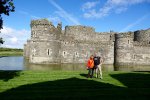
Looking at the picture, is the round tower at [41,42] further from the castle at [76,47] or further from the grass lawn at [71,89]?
the grass lawn at [71,89]

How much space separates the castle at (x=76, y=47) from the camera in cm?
4606

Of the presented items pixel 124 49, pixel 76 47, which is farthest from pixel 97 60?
pixel 124 49

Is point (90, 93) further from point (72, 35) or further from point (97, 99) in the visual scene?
point (72, 35)

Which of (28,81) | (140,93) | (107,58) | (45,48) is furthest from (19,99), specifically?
(107,58)

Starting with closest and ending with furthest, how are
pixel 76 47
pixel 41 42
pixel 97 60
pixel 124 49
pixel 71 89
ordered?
pixel 71 89 → pixel 97 60 → pixel 41 42 → pixel 76 47 → pixel 124 49

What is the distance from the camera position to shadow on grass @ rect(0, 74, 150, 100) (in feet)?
43.7

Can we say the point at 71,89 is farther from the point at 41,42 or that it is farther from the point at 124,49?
the point at 124,49

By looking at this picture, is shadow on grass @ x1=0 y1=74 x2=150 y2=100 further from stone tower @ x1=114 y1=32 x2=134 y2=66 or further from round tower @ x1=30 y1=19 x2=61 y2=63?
stone tower @ x1=114 y1=32 x2=134 y2=66

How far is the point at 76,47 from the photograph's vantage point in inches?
2040

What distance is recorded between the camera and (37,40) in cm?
4603

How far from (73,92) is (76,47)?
37.4 meters

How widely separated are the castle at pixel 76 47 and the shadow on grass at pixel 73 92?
29505mm

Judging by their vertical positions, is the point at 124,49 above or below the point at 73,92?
above

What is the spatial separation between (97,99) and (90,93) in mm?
1272
